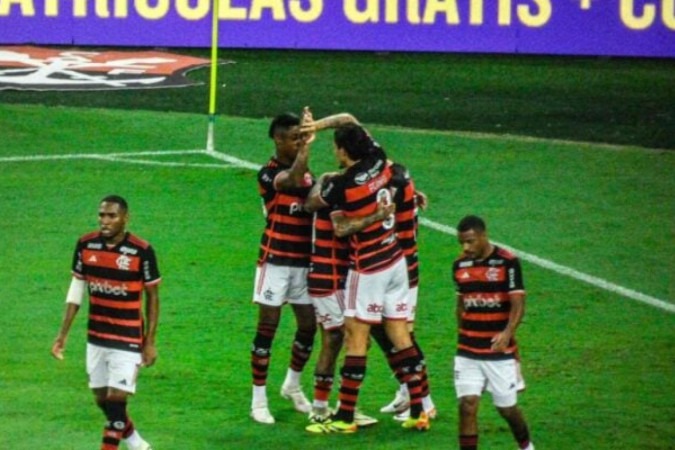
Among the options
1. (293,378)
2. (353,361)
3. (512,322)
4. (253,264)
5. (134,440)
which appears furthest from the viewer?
(253,264)

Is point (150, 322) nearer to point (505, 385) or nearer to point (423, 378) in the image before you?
point (423, 378)

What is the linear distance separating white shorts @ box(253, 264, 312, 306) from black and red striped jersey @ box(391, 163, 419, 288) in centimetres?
74

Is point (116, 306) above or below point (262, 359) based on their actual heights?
above

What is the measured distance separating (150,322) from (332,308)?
64.1 inches

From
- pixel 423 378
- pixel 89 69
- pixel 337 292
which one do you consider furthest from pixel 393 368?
pixel 89 69

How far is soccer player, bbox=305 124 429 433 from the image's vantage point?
11.3 meters

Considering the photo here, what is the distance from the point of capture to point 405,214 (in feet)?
39.2

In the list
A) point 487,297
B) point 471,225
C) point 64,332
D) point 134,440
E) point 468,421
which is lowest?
point 134,440

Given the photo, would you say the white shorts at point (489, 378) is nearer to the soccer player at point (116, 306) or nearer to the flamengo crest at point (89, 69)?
the soccer player at point (116, 306)

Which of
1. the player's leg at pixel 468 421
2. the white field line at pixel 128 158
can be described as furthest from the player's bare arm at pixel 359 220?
the white field line at pixel 128 158

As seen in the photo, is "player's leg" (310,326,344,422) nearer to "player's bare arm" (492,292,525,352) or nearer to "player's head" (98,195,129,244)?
"player's bare arm" (492,292,525,352)

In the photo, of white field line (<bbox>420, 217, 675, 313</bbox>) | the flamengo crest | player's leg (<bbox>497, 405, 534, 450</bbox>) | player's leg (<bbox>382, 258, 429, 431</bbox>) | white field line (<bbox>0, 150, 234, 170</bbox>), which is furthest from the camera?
the flamengo crest

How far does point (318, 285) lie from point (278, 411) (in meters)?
1.15

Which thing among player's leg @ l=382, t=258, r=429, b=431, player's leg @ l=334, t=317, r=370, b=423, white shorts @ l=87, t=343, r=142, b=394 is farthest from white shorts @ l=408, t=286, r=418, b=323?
white shorts @ l=87, t=343, r=142, b=394
